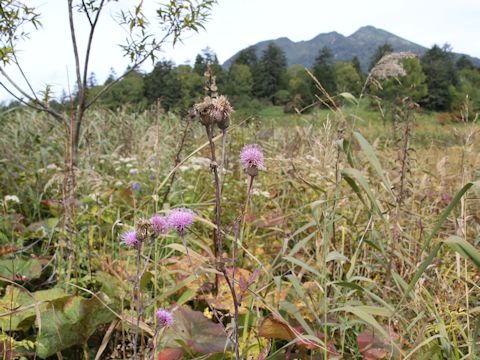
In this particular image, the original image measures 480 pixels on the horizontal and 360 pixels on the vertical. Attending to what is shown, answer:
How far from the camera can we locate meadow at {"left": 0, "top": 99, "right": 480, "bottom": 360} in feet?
3.80

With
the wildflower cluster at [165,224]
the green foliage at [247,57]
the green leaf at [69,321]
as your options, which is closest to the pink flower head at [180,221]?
the wildflower cluster at [165,224]

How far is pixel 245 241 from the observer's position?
231cm

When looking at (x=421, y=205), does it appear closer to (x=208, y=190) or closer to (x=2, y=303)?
(x=208, y=190)

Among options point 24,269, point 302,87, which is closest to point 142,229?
point 24,269

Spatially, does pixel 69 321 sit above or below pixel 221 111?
below

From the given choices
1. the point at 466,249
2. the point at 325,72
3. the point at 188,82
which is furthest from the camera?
the point at 325,72

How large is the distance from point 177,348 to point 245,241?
3.24 ft

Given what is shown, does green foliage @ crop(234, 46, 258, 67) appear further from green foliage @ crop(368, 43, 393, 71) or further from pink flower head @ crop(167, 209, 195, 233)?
pink flower head @ crop(167, 209, 195, 233)

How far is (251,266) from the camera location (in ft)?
7.09

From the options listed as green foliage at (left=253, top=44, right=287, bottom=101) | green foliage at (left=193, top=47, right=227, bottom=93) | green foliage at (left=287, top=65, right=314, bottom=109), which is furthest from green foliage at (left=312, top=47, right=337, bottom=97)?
green foliage at (left=193, top=47, right=227, bottom=93)

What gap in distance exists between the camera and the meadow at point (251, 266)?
45.6 inches

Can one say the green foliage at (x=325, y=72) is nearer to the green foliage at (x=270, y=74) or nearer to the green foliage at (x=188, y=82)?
the green foliage at (x=270, y=74)

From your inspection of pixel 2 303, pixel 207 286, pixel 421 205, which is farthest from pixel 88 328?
pixel 421 205

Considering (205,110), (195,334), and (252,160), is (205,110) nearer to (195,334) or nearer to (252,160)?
(252,160)
